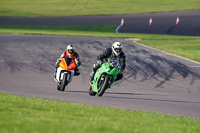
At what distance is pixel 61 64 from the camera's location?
1534cm

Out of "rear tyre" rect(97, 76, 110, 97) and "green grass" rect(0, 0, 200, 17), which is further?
"green grass" rect(0, 0, 200, 17)

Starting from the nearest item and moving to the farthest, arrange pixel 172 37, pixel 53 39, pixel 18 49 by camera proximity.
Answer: pixel 18 49 < pixel 53 39 < pixel 172 37

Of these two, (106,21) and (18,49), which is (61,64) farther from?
(106,21)

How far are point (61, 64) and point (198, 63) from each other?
8697 millimetres

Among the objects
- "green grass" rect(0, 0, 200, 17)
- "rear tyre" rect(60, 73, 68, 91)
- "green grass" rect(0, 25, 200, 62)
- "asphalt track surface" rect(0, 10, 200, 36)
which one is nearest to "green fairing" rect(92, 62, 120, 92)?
"rear tyre" rect(60, 73, 68, 91)

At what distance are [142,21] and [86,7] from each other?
13.3 meters

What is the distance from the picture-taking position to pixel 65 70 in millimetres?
15273

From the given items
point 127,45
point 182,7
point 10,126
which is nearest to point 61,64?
point 10,126

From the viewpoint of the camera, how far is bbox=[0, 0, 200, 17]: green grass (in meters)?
52.4

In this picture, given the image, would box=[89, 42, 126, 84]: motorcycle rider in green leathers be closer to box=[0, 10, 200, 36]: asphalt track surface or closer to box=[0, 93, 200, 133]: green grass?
box=[0, 93, 200, 133]: green grass

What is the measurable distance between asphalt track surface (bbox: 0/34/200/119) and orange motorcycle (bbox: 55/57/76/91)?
13.3 inches

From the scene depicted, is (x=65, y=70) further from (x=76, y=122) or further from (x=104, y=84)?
(x=76, y=122)

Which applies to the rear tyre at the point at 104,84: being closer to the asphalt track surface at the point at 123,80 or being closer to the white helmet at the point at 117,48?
the asphalt track surface at the point at 123,80

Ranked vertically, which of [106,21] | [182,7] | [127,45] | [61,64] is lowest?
[61,64]
